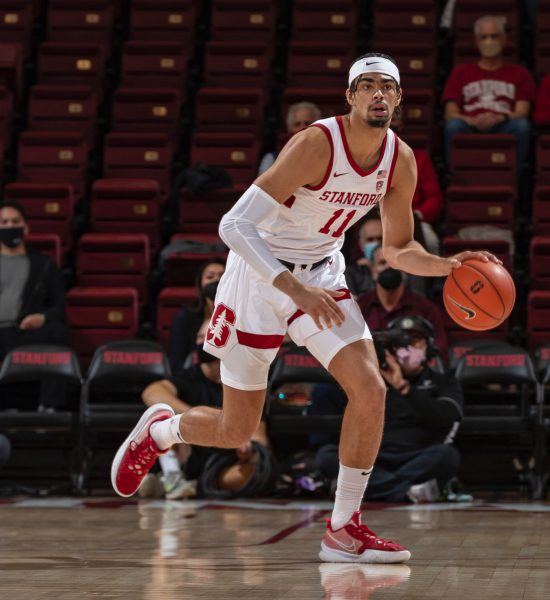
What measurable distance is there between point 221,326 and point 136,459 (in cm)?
104

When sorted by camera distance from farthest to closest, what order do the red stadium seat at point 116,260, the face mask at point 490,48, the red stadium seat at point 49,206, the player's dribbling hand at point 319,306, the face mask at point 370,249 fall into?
the face mask at point 490,48, the red stadium seat at point 49,206, the red stadium seat at point 116,260, the face mask at point 370,249, the player's dribbling hand at point 319,306

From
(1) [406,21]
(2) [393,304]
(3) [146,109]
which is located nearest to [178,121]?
(3) [146,109]

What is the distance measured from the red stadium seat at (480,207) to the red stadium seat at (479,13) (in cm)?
236

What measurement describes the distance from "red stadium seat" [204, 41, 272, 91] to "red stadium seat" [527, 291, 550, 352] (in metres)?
3.96

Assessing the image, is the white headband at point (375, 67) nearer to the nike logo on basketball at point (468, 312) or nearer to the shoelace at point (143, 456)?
the nike logo on basketball at point (468, 312)

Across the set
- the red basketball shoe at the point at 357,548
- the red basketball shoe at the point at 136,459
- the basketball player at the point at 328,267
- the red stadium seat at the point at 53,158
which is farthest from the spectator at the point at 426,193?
the red basketball shoe at the point at 357,548

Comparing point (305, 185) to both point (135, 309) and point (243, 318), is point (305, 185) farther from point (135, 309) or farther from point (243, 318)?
point (135, 309)

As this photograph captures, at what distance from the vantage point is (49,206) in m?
10.3

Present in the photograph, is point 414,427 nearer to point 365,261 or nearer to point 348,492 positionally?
point 365,261

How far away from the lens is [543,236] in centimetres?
971

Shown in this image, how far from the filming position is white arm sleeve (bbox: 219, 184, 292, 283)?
15.7 ft

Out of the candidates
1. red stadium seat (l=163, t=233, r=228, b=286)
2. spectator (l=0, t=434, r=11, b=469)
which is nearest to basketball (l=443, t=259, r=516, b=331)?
spectator (l=0, t=434, r=11, b=469)

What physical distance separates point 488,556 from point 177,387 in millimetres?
3466

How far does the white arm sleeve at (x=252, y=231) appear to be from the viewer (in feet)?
15.7
